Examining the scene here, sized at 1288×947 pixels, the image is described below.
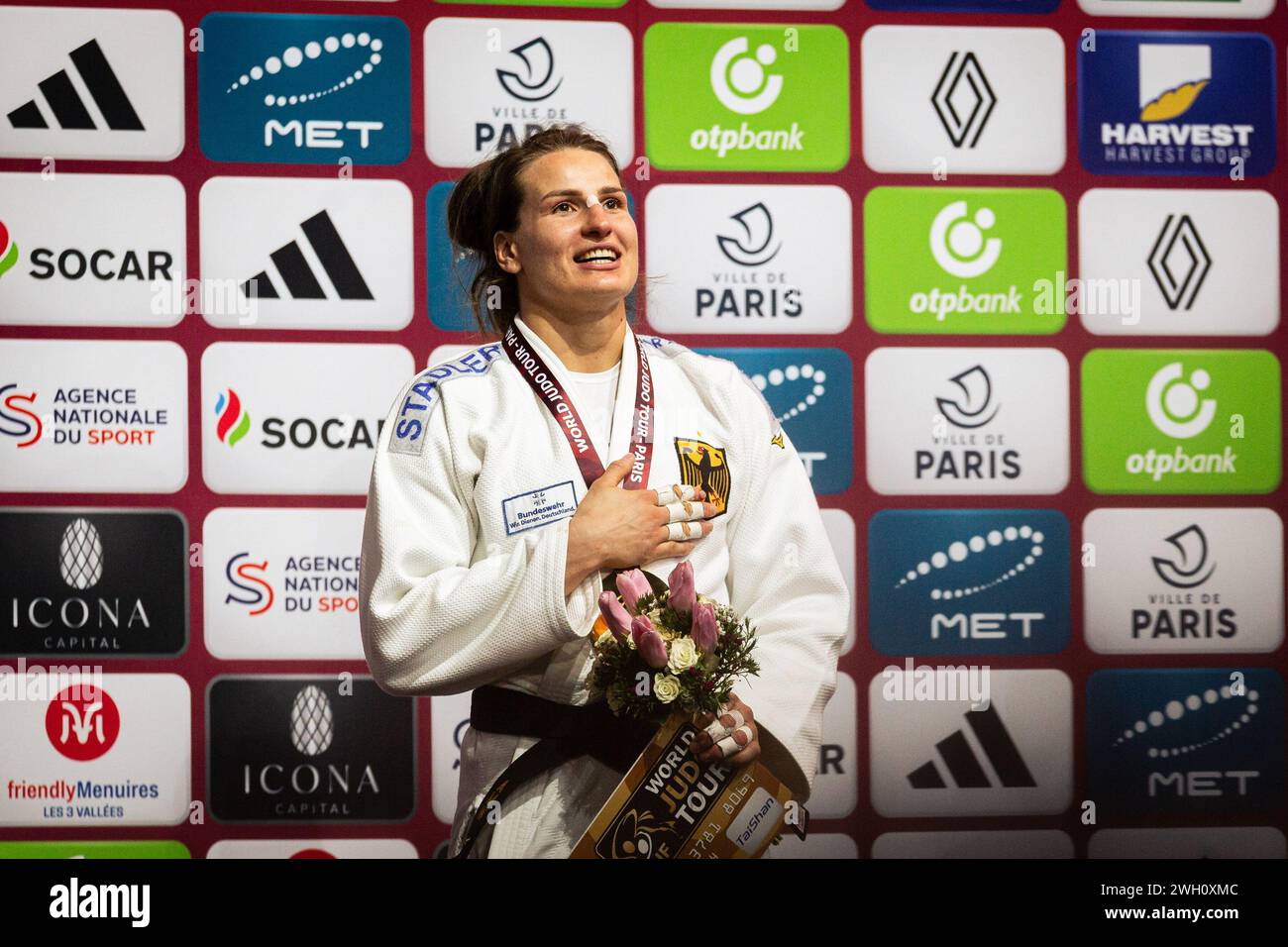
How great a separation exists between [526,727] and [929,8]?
188 centimetres

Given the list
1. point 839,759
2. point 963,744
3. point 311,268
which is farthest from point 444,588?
point 963,744

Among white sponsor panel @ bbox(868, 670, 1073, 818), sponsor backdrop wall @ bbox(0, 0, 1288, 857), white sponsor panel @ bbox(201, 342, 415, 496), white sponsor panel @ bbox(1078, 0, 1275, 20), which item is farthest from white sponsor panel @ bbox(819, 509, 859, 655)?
white sponsor panel @ bbox(1078, 0, 1275, 20)

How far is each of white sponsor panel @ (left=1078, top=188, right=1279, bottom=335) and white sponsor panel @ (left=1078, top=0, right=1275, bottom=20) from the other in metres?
0.42

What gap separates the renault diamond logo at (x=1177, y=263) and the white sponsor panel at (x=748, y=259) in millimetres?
747

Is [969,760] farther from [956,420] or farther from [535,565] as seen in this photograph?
[535,565]

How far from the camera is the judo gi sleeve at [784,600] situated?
212 centimetres

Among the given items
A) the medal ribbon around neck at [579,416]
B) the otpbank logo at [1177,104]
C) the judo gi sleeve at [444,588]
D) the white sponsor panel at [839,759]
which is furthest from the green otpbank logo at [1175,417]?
the judo gi sleeve at [444,588]

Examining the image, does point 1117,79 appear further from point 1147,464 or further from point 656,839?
point 656,839

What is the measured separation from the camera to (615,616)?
6.36ft

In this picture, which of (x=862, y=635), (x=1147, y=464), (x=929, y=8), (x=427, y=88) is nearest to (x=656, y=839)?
(x=862, y=635)

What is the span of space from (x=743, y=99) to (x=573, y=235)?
2.43ft

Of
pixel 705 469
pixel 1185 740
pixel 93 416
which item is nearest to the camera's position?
pixel 705 469

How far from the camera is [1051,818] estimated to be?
275cm

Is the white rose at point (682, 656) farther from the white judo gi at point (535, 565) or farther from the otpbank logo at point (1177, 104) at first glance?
the otpbank logo at point (1177, 104)
